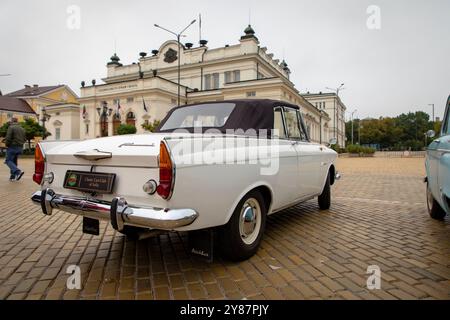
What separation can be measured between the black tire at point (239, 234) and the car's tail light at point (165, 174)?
2.68 ft

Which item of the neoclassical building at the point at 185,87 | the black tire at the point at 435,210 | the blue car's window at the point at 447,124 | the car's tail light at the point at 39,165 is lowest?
the black tire at the point at 435,210

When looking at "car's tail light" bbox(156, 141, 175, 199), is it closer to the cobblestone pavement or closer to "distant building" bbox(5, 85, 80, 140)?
the cobblestone pavement

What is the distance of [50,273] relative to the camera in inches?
114

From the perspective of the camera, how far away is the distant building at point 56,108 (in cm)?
5266

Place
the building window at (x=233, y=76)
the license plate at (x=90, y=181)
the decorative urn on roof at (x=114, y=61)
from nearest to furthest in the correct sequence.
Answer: the license plate at (x=90, y=181), the building window at (x=233, y=76), the decorative urn on roof at (x=114, y=61)

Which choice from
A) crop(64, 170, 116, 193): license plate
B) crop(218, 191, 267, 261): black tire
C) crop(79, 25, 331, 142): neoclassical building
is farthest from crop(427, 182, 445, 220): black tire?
crop(79, 25, 331, 142): neoclassical building

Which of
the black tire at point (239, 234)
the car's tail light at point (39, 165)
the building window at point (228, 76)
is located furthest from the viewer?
the building window at point (228, 76)

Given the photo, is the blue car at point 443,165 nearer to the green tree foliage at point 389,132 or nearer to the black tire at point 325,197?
the black tire at point 325,197

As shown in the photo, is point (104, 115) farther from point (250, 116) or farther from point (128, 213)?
point (128, 213)

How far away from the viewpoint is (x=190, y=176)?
2447 millimetres

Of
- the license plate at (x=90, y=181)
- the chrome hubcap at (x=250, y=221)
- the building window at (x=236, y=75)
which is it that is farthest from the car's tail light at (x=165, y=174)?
the building window at (x=236, y=75)

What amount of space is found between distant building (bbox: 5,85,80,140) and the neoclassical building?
16.4 ft
